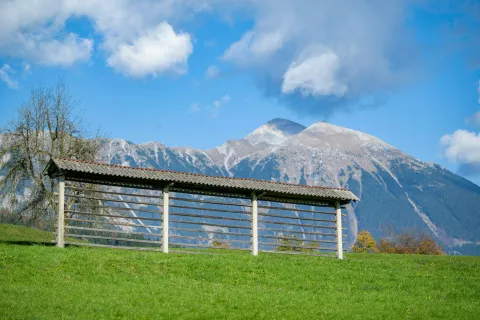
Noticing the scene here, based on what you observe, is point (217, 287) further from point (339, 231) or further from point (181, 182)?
point (339, 231)

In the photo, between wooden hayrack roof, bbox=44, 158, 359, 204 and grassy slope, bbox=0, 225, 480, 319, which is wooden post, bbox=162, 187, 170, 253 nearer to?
wooden hayrack roof, bbox=44, 158, 359, 204

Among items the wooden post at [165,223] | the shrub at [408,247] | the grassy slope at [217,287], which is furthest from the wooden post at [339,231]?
the shrub at [408,247]

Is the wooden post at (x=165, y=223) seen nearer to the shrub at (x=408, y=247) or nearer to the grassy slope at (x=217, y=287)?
the grassy slope at (x=217, y=287)

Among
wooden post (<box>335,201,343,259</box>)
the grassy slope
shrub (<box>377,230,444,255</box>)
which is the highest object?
shrub (<box>377,230,444,255</box>)

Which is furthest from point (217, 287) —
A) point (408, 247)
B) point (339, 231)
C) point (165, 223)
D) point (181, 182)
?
point (408, 247)

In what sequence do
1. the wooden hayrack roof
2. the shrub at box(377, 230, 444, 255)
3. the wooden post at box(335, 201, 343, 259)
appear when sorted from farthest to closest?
the shrub at box(377, 230, 444, 255) → the wooden post at box(335, 201, 343, 259) → the wooden hayrack roof

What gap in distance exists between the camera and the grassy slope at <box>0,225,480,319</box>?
16.6 metres

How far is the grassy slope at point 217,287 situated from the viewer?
16.6 meters

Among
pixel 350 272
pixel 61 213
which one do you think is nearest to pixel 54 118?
pixel 61 213

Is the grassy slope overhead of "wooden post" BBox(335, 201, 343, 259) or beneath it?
beneath

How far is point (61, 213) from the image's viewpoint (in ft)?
86.6

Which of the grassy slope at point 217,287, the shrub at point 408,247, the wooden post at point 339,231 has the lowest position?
the grassy slope at point 217,287

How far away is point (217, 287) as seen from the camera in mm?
20234

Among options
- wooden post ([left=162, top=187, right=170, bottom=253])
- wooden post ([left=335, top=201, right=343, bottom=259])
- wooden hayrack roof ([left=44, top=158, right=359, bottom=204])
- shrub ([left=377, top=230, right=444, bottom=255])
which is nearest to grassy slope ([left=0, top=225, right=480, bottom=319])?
wooden post ([left=162, top=187, right=170, bottom=253])
